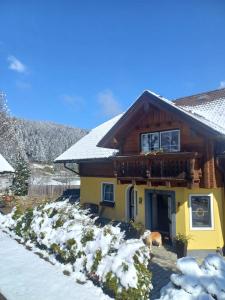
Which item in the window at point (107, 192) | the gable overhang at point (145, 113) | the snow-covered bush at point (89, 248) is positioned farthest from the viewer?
the window at point (107, 192)

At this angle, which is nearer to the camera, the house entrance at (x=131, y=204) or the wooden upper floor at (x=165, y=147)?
the wooden upper floor at (x=165, y=147)

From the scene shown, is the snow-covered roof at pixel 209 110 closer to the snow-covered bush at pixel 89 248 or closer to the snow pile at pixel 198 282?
the snow-covered bush at pixel 89 248

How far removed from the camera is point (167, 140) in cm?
1459

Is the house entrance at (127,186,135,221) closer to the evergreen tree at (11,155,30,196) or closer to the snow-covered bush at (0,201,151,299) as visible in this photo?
the snow-covered bush at (0,201,151,299)

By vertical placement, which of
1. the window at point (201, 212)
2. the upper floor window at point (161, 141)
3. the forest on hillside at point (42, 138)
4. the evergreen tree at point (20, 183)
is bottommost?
the window at point (201, 212)

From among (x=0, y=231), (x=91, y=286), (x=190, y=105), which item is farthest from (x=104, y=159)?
(x=91, y=286)

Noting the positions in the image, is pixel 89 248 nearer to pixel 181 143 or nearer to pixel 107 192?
pixel 181 143

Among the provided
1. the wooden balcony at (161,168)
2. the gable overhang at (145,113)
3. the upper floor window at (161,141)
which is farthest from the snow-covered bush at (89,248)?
the gable overhang at (145,113)

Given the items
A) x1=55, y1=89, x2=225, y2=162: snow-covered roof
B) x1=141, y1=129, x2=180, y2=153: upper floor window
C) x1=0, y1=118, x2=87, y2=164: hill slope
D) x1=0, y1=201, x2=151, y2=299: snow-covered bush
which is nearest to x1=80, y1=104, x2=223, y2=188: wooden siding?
x1=141, y1=129, x2=180, y2=153: upper floor window

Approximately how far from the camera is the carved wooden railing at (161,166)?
40.3 feet

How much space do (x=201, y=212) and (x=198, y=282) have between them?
7.66 meters

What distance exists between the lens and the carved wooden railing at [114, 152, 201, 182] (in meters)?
12.3

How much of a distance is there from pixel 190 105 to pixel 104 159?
18.8ft

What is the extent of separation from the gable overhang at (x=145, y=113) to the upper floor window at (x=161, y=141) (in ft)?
3.50
